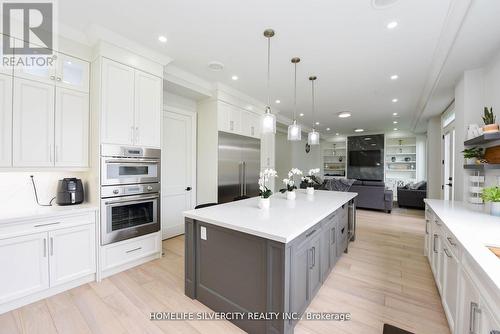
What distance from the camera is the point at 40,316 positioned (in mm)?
1858

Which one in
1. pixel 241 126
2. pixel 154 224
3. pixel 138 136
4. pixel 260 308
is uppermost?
pixel 241 126

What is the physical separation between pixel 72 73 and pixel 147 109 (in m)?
0.85

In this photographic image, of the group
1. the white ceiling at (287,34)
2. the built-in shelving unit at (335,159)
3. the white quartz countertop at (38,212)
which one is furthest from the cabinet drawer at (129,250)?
the built-in shelving unit at (335,159)

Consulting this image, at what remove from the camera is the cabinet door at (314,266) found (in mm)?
1901

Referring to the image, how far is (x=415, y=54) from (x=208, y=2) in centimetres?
268

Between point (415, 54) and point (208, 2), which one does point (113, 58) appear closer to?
point (208, 2)

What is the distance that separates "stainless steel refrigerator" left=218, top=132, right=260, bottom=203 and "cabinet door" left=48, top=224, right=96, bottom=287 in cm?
201

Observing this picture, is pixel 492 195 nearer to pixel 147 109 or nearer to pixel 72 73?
pixel 147 109

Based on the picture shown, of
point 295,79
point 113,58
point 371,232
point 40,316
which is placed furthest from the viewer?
point 371,232

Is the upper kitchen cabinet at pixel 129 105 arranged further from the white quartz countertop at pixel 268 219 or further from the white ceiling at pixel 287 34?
the white quartz countertop at pixel 268 219

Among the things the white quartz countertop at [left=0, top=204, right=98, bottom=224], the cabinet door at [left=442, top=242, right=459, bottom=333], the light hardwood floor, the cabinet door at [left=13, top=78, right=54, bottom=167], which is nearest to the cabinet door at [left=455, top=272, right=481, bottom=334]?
the cabinet door at [left=442, top=242, right=459, bottom=333]

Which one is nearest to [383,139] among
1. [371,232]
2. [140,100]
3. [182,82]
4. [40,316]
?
[371,232]

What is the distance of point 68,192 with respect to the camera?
241 cm

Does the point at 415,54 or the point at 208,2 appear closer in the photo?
the point at 208,2
